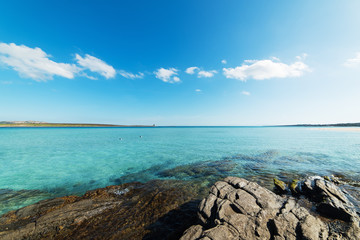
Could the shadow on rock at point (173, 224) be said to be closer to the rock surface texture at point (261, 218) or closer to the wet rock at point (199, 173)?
the rock surface texture at point (261, 218)

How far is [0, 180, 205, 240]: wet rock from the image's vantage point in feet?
22.5

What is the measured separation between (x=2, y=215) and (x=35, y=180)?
337 inches

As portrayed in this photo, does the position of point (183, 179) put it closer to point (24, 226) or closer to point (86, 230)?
point (86, 230)

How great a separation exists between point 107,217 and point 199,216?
17.7 ft

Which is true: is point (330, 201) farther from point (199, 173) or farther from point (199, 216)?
point (199, 173)

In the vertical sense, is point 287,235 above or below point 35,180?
above

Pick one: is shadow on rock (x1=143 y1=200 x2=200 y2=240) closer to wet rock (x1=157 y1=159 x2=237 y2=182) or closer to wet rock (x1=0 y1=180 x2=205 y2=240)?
wet rock (x1=0 y1=180 x2=205 y2=240)

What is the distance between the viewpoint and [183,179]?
14688 mm

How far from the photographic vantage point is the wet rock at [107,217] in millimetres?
6855

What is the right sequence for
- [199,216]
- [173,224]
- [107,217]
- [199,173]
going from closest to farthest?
[199,216] < [173,224] < [107,217] < [199,173]

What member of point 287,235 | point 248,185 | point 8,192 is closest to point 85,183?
point 8,192

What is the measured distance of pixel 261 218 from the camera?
607 centimetres

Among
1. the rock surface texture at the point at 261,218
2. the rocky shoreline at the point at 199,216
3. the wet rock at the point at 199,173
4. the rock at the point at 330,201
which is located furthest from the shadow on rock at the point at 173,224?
the rock at the point at 330,201

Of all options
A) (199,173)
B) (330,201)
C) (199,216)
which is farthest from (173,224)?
(330,201)
